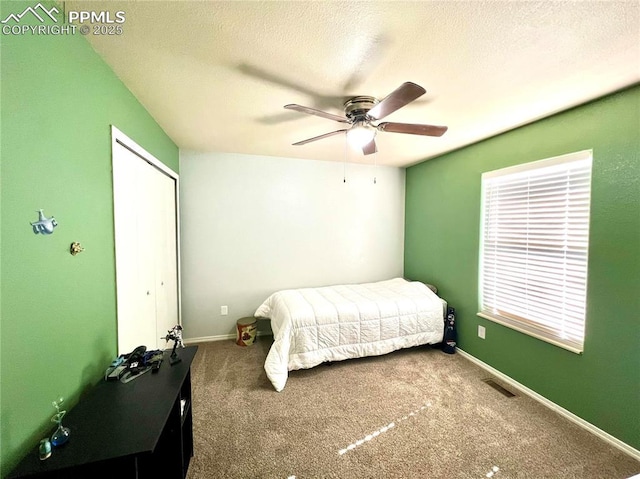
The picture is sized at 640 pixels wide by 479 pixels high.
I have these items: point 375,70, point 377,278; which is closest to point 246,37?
point 375,70

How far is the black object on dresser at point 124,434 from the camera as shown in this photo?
86cm

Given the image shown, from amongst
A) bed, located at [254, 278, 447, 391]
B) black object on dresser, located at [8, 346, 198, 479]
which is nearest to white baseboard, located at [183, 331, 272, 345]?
bed, located at [254, 278, 447, 391]

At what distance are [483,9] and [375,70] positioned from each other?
57 cm

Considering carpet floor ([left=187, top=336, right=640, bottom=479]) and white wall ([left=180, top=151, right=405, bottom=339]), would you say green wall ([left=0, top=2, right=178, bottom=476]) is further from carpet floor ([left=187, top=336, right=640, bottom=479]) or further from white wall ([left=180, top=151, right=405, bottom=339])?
white wall ([left=180, top=151, right=405, bottom=339])

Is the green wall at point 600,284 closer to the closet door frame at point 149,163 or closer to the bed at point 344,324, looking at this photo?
the bed at point 344,324

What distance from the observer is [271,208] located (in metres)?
3.54

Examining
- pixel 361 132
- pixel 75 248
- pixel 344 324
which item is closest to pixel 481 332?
pixel 344 324

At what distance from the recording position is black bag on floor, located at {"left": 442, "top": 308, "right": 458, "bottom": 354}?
9.78 ft

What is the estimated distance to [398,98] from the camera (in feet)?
4.68

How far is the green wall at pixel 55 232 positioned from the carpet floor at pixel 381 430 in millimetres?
972

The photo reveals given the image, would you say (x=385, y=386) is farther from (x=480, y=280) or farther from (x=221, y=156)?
(x=221, y=156)

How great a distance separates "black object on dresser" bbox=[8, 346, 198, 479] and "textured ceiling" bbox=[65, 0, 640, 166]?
1771mm

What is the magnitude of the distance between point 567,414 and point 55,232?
11.5ft

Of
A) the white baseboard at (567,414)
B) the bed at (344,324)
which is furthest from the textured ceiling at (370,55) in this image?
the white baseboard at (567,414)
